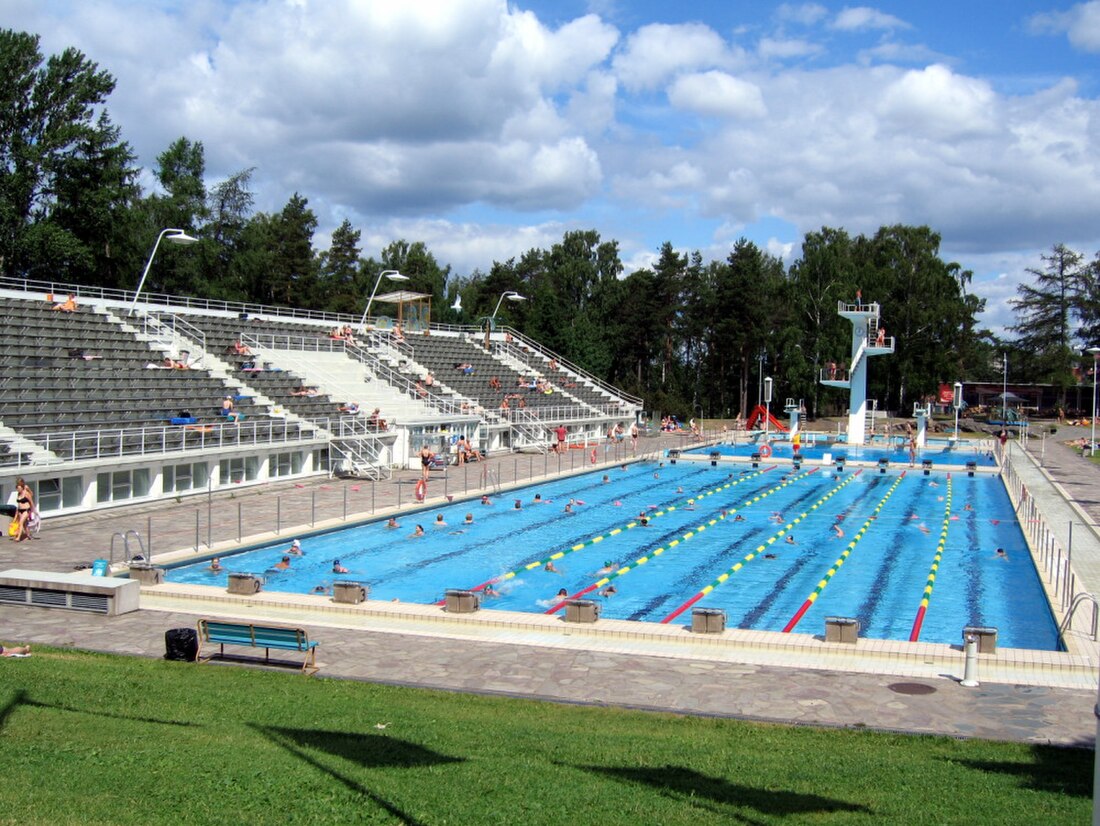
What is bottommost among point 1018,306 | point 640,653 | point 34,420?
point 640,653

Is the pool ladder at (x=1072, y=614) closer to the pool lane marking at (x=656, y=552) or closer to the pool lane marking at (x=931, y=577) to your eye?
the pool lane marking at (x=931, y=577)

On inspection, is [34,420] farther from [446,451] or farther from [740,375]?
[740,375]

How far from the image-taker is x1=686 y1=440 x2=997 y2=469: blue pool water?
39469 millimetres

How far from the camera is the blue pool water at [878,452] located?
129 feet

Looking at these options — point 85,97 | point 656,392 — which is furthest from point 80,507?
point 656,392

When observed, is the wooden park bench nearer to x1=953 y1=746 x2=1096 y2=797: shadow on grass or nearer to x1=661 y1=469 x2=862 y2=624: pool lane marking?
x1=661 y1=469 x2=862 y2=624: pool lane marking

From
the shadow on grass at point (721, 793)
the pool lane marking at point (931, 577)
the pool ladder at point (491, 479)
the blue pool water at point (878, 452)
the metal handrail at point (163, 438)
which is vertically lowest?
the pool lane marking at point (931, 577)

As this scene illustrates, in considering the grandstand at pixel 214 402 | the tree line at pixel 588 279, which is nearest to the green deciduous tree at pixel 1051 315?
the tree line at pixel 588 279

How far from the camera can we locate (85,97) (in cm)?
4212

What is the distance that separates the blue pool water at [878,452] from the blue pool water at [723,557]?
30.1 feet

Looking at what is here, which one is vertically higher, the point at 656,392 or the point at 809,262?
the point at 809,262

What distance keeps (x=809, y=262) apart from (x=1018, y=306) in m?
23.7

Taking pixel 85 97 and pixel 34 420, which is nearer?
pixel 34 420

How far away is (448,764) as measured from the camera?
7.16m
